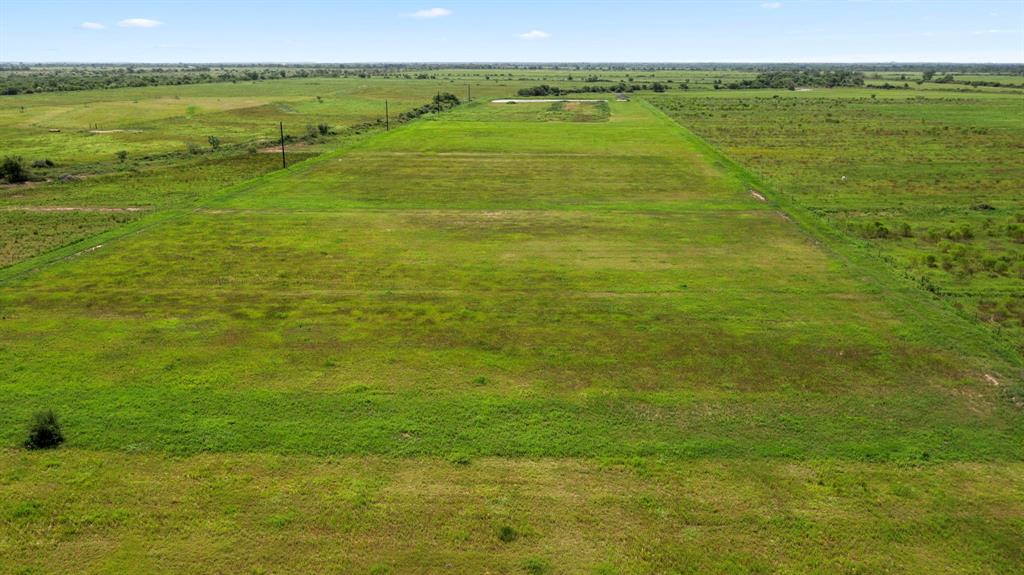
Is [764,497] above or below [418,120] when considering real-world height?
below

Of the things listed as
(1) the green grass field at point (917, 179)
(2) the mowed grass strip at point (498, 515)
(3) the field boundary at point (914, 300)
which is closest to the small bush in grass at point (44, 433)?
(2) the mowed grass strip at point (498, 515)

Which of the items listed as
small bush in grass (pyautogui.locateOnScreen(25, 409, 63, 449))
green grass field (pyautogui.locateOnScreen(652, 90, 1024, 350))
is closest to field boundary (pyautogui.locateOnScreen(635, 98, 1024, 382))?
green grass field (pyautogui.locateOnScreen(652, 90, 1024, 350))

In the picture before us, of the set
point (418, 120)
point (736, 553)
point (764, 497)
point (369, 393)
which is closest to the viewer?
point (736, 553)

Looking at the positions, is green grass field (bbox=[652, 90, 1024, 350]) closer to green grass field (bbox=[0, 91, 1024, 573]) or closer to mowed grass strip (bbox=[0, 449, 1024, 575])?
green grass field (bbox=[0, 91, 1024, 573])

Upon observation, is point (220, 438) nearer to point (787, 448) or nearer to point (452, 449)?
point (452, 449)

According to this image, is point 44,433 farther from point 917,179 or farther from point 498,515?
point 917,179

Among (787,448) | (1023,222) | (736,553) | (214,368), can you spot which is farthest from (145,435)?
(1023,222)
